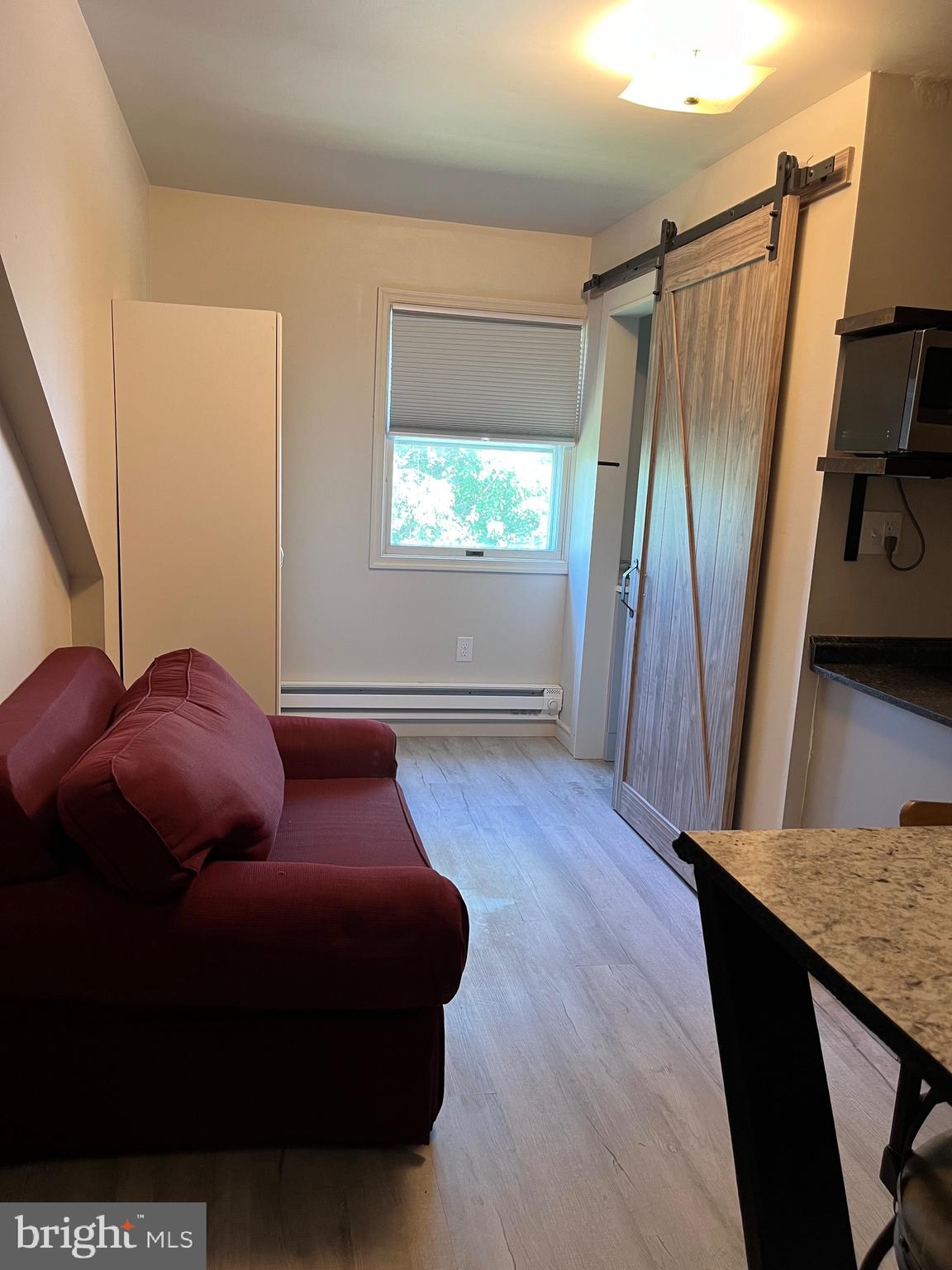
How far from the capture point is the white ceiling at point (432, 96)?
227 cm

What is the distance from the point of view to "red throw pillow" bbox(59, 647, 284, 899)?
1.53 metres

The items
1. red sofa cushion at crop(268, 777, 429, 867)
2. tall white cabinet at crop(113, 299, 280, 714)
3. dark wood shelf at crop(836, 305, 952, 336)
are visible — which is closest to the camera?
red sofa cushion at crop(268, 777, 429, 867)

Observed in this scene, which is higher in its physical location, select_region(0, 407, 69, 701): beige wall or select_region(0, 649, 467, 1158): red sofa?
select_region(0, 407, 69, 701): beige wall

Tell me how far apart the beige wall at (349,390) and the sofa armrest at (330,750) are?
1766mm

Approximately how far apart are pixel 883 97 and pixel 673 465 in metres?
1.29

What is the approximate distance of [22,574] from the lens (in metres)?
2.30

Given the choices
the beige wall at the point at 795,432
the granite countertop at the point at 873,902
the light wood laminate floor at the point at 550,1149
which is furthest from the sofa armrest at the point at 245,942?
the beige wall at the point at 795,432

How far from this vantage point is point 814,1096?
3.31ft

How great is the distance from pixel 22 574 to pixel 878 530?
2418 millimetres

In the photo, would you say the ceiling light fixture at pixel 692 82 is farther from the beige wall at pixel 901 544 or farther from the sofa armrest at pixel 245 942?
the sofa armrest at pixel 245 942

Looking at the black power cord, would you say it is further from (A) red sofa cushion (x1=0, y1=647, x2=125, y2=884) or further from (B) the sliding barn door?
(A) red sofa cushion (x1=0, y1=647, x2=125, y2=884)

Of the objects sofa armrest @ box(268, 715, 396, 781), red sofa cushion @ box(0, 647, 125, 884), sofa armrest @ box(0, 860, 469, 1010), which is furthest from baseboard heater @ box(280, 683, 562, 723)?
sofa armrest @ box(0, 860, 469, 1010)

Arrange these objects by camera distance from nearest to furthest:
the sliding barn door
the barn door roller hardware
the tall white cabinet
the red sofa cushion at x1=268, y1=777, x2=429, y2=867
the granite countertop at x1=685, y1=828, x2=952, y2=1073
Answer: the granite countertop at x1=685, y1=828, x2=952, y2=1073
the red sofa cushion at x1=268, y1=777, x2=429, y2=867
the barn door roller hardware
the sliding barn door
the tall white cabinet

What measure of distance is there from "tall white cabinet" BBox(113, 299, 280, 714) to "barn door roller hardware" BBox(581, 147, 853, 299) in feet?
4.97
